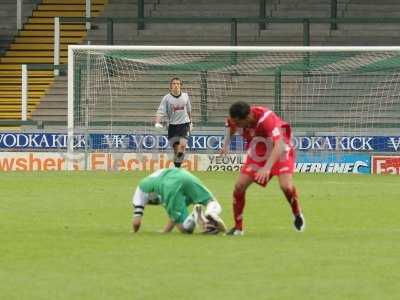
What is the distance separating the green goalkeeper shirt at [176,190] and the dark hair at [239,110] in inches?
36.9

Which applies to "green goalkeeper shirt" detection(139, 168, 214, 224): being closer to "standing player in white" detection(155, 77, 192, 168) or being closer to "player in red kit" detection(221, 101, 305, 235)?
"player in red kit" detection(221, 101, 305, 235)

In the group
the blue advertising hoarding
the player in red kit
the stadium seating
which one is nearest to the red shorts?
the player in red kit

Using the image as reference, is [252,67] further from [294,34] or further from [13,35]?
[13,35]

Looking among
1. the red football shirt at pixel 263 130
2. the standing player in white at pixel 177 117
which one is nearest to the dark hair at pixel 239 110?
the red football shirt at pixel 263 130

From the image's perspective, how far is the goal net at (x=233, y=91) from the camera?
31.6m

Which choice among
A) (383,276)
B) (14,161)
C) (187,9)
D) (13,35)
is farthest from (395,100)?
(383,276)

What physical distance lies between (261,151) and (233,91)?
61.2 feet

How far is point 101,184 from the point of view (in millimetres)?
25062

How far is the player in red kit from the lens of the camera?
14.3m

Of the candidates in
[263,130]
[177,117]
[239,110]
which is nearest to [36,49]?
[177,117]

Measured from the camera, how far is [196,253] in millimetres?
12852

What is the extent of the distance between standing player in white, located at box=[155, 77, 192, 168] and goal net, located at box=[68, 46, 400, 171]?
3268 millimetres

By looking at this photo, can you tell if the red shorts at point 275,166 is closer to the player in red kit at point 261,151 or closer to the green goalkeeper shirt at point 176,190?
the player in red kit at point 261,151

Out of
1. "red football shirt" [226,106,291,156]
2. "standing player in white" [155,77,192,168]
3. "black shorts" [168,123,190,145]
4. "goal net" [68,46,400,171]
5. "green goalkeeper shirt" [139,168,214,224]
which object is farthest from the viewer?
"goal net" [68,46,400,171]
